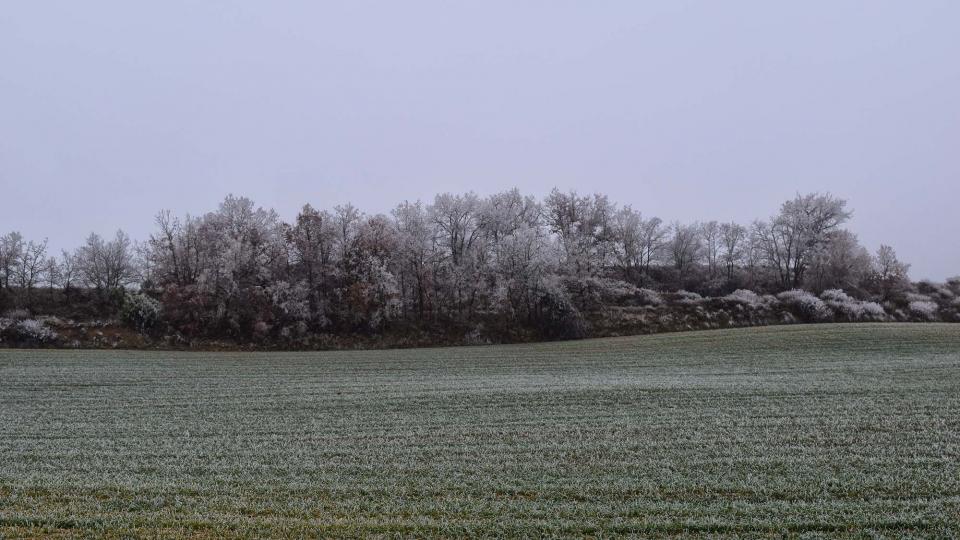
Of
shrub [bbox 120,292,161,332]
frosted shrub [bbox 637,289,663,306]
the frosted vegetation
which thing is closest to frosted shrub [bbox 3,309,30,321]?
the frosted vegetation

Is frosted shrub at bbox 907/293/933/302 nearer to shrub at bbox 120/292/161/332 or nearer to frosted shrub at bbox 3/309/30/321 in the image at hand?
shrub at bbox 120/292/161/332

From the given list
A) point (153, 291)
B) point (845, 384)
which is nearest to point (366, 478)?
point (845, 384)

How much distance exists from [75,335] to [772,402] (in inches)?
1809

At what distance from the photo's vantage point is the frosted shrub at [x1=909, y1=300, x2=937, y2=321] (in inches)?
1977

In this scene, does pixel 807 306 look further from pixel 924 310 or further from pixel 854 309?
pixel 924 310

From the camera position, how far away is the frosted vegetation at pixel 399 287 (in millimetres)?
47562

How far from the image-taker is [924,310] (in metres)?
50.6

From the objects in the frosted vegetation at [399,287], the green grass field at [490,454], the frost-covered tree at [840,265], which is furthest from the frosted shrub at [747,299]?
the green grass field at [490,454]

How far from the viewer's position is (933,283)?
59.9 metres

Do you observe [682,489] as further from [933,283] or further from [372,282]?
[933,283]

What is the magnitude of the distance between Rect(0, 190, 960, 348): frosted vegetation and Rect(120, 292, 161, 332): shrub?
0.28ft

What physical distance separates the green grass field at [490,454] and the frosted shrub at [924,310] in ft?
90.4

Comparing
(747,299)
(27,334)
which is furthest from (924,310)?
(27,334)

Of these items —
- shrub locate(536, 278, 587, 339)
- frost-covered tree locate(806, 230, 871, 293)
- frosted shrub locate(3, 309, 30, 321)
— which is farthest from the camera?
frost-covered tree locate(806, 230, 871, 293)
